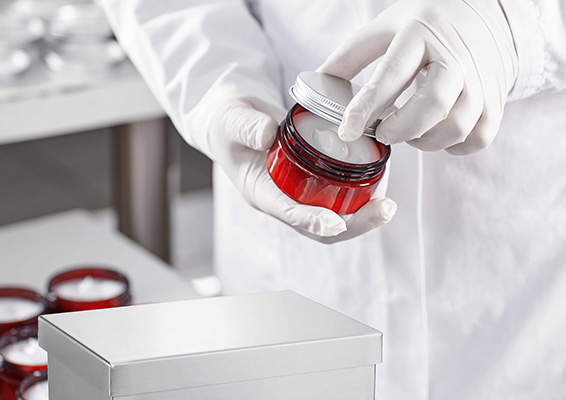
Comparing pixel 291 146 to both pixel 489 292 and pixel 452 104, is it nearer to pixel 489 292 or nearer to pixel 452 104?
pixel 452 104

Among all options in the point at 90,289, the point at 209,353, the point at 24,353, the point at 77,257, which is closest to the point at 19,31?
the point at 77,257

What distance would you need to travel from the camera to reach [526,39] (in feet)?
1.76

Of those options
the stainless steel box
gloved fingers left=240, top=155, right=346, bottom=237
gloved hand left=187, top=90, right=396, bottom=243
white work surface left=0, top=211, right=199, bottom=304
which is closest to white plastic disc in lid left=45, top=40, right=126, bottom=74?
white work surface left=0, top=211, right=199, bottom=304

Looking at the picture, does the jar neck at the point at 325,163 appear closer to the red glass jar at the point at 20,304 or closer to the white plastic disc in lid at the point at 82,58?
the red glass jar at the point at 20,304

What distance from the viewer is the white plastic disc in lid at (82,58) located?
1.10 metres

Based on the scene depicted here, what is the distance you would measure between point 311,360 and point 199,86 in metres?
0.40

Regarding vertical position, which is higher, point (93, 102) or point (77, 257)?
point (93, 102)

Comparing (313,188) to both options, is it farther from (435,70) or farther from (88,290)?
(88,290)

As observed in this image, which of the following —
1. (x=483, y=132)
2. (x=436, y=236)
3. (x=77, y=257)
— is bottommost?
(x=77, y=257)

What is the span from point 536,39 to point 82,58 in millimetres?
733

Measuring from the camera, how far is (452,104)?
0.47 m

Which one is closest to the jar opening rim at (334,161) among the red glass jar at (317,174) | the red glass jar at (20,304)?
the red glass jar at (317,174)

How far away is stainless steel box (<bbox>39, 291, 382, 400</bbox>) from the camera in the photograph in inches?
11.7

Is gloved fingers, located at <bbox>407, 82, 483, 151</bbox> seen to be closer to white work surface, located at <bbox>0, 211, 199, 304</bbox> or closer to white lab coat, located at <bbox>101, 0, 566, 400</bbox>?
white lab coat, located at <bbox>101, 0, 566, 400</bbox>
